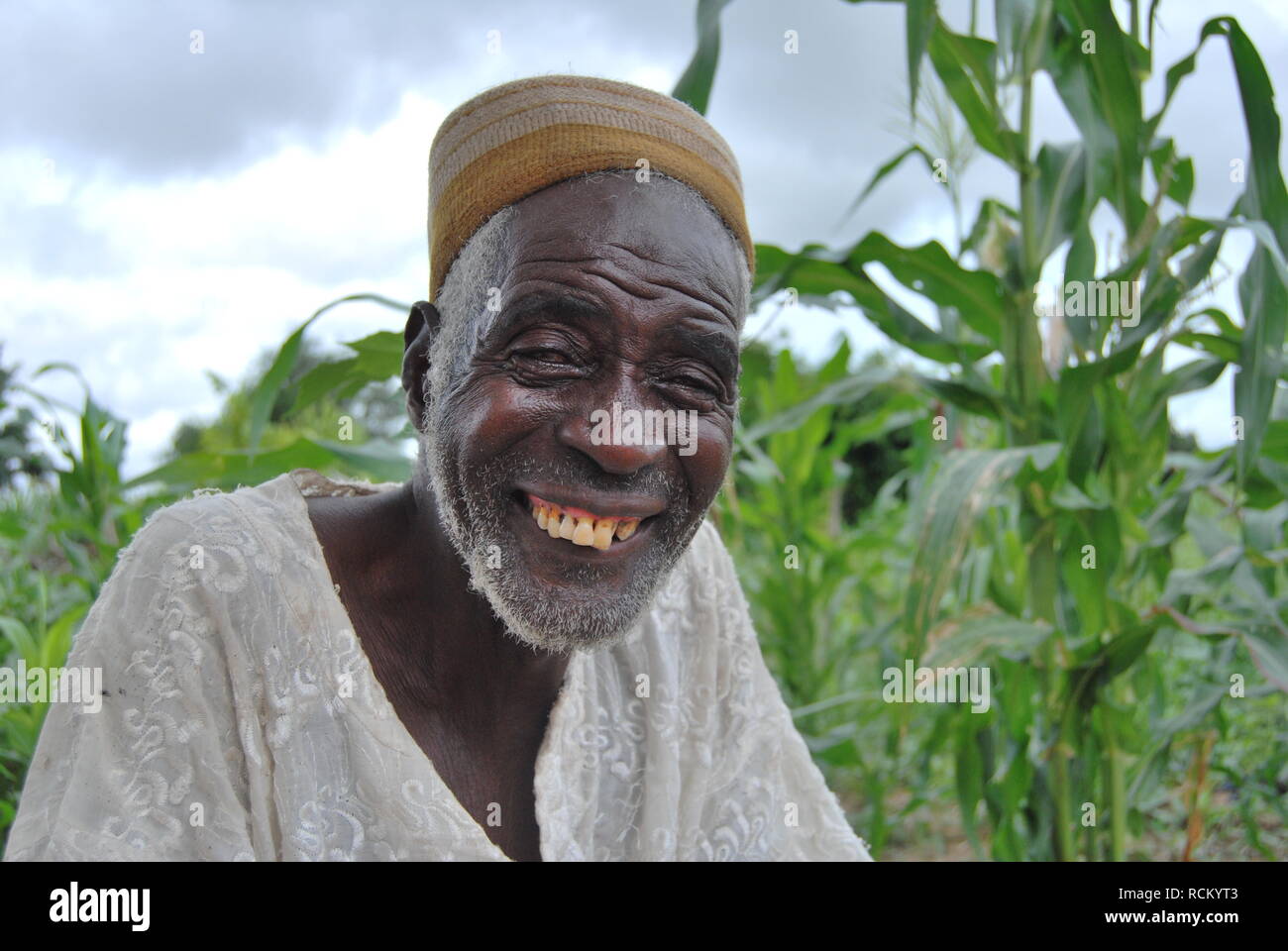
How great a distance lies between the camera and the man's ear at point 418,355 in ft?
4.62

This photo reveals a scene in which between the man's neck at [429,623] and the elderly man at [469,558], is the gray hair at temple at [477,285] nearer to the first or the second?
the elderly man at [469,558]

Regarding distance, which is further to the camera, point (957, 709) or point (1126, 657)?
point (957, 709)

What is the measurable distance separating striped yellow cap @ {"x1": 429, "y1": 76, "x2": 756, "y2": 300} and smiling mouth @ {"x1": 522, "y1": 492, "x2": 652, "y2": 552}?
1.31 ft

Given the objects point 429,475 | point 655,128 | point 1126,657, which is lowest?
point 1126,657

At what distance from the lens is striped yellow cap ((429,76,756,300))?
4.14ft

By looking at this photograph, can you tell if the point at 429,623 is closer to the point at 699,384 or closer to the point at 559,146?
the point at 699,384

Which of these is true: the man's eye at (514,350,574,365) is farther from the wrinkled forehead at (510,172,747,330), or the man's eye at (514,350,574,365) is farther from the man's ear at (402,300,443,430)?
the man's ear at (402,300,443,430)

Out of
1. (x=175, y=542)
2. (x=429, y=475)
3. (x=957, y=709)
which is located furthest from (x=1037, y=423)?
(x=175, y=542)

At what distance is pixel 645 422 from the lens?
3.90ft

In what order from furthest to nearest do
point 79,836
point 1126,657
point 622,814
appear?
point 1126,657 < point 622,814 < point 79,836

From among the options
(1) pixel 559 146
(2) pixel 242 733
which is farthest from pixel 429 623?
(1) pixel 559 146

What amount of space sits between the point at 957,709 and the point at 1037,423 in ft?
2.34

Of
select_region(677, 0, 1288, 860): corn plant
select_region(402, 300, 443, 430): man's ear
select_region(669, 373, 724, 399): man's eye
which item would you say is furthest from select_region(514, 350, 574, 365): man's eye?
select_region(677, 0, 1288, 860): corn plant
